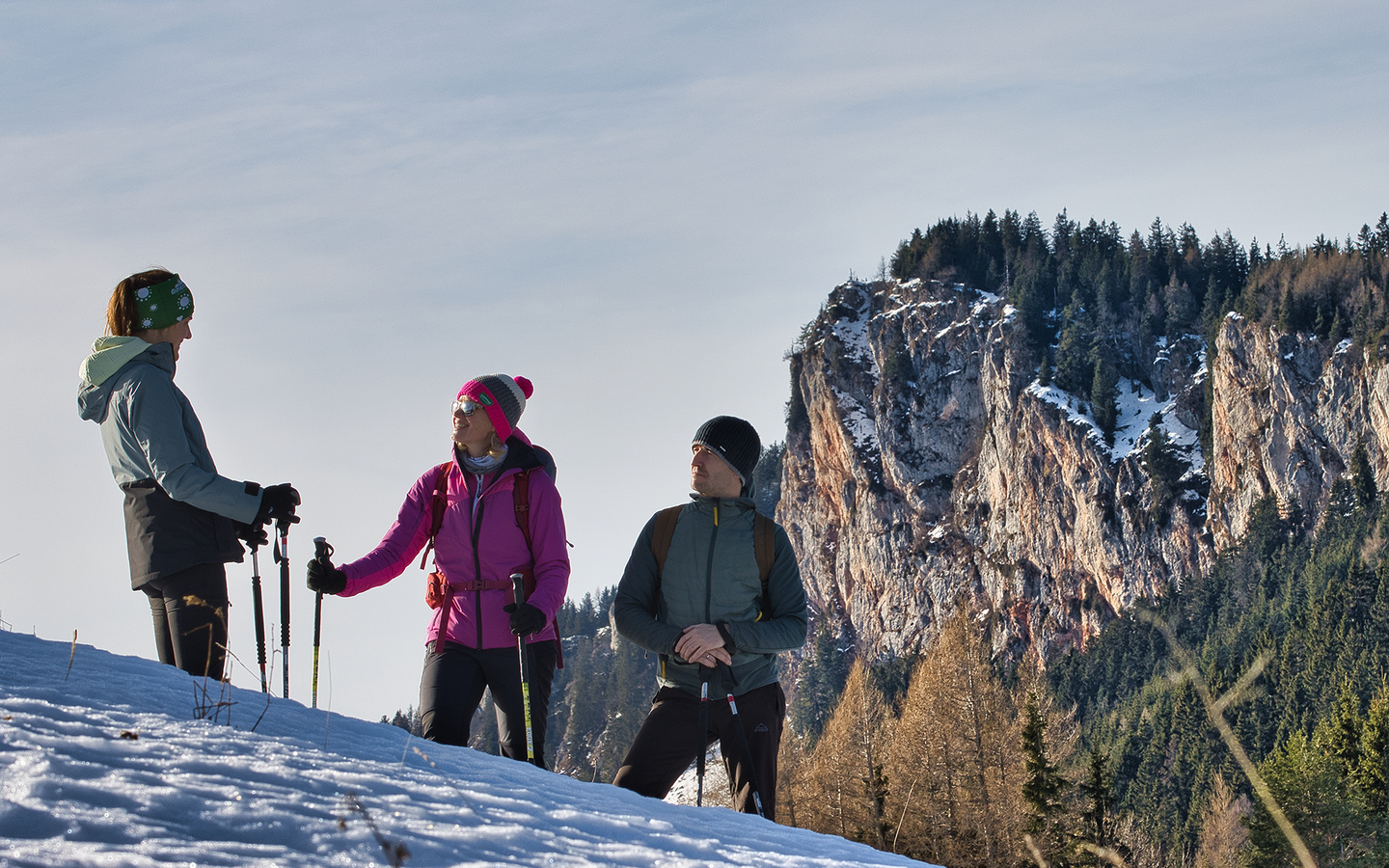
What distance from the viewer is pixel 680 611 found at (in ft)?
17.0

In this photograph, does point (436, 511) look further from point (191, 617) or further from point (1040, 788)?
point (1040, 788)

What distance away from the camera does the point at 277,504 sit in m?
4.58

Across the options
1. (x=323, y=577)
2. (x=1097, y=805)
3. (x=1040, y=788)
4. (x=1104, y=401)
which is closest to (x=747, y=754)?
(x=323, y=577)

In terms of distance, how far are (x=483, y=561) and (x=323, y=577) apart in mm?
702

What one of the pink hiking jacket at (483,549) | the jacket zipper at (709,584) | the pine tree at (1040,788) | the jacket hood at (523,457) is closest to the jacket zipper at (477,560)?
the pink hiking jacket at (483,549)

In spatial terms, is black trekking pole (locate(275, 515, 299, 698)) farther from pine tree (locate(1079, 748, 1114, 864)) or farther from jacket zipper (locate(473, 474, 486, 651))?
pine tree (locate(1079, 748, 1114, 864))

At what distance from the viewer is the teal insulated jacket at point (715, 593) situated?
506 centimetres

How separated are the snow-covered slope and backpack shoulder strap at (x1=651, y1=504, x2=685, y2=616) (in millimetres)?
1646

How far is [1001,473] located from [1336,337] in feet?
92.3

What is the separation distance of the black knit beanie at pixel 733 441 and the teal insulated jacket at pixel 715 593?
0.18 metres

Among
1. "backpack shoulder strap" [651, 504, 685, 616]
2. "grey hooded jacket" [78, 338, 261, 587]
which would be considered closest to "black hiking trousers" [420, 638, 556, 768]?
"backpack shoulder strap" [651, 504, 685, 616]

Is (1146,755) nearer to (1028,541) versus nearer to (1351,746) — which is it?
(1351,746)

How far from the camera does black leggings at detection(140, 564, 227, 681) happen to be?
14.2 feet

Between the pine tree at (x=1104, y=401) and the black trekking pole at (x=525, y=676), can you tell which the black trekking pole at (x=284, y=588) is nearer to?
the black trekking pole at (x=525, y=676)
